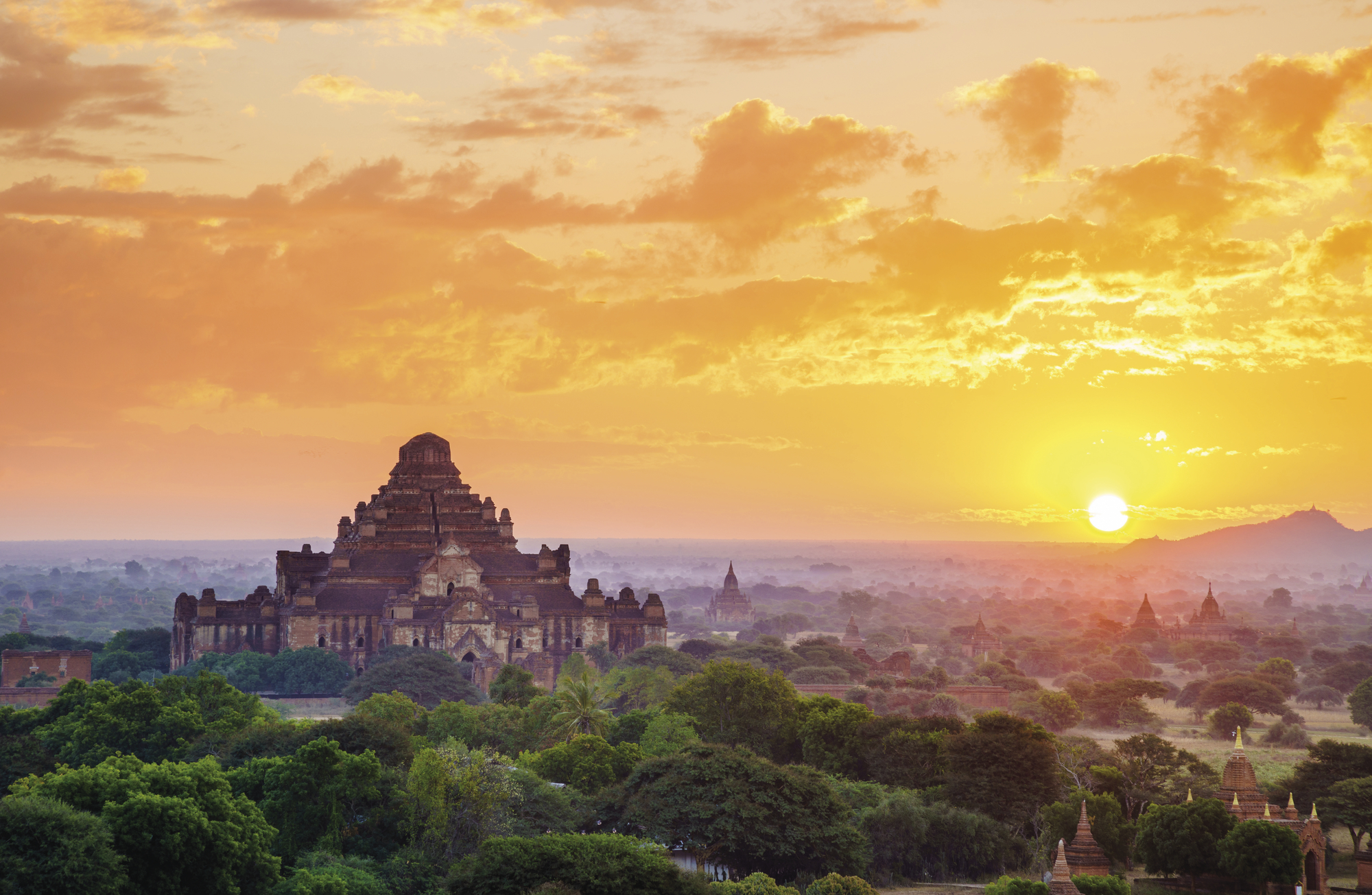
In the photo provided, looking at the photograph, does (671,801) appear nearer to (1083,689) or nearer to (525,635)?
(525,635)

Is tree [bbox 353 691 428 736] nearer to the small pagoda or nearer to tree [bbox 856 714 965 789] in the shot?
tree [bbox 856 714 965 789]

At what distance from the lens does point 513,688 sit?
86.8m

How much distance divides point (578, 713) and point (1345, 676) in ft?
268

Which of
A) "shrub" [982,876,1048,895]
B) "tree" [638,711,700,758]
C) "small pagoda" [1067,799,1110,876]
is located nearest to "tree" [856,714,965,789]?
"tree" [638,711,700,758]

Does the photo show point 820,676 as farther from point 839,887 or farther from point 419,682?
point 839,887

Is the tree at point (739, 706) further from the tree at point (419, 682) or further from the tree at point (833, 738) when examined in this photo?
the tree at point (419, 682)

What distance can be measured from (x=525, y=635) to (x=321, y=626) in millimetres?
12720

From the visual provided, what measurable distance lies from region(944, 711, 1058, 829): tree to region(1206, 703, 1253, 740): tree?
43606 mm

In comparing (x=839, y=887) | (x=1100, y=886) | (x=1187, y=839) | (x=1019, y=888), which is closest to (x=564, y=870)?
(x=839, y=887)

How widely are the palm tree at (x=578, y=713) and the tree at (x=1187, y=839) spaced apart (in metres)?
22.6

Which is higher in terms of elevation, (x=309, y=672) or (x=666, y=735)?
(x=309, y=672)

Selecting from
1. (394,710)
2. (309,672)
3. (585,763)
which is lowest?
(585,763)

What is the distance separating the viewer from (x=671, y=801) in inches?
2163

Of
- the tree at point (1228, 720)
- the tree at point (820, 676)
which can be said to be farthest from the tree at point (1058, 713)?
the tree at point (820, 676)
